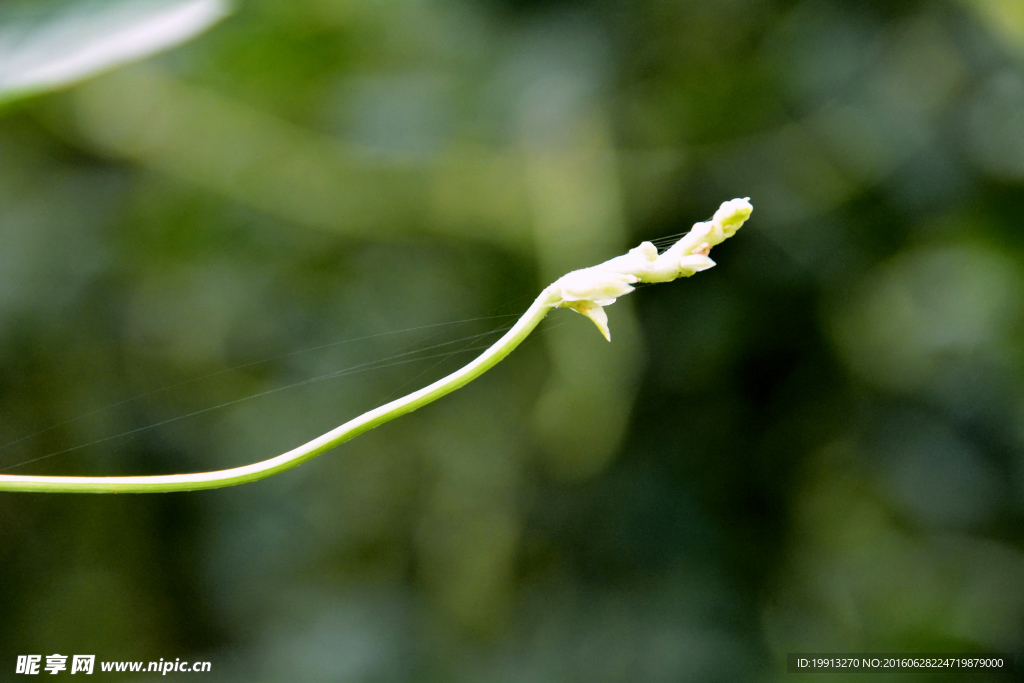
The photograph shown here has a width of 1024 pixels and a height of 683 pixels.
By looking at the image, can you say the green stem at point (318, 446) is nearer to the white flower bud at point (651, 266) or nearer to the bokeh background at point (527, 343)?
the white flower bud at point (651, 266)

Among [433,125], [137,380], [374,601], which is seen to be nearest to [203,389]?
[137,380]

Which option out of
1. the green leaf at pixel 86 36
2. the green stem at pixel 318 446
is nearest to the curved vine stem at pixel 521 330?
the green stem at pixel 318 446

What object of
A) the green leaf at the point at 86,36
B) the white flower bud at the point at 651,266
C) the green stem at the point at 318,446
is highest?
the green leaf at the point at 86,36

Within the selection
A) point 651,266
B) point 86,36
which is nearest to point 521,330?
point 651,266

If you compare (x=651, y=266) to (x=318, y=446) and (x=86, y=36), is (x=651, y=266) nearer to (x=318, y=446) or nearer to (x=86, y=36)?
(x=318, y=446)

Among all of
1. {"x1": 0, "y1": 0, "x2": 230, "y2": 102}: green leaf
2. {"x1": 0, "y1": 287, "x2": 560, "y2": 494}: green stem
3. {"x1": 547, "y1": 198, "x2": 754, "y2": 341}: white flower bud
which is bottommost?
{"x1": 0, "y1": 287, "x2": 560, "y2": 494}: green stem

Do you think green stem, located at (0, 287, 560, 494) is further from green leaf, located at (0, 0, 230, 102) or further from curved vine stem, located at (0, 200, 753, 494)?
green leaf, located at (0, 0, 230, 102)

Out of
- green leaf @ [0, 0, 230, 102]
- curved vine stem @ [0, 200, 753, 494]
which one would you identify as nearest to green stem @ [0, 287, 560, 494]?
curved vine stem @ [0, 200, 753, 494]
